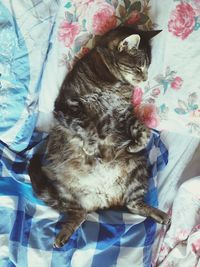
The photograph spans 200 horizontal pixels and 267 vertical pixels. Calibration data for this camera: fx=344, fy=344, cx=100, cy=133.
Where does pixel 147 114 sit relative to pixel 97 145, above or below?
above

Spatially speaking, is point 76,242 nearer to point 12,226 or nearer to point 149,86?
point 12,226

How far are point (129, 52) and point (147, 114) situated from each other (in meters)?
0.29

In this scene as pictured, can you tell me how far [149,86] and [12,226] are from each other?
33.9 inches

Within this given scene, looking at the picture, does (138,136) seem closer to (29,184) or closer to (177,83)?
(177,83)

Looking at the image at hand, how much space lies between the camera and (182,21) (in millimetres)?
1396

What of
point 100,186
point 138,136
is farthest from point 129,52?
point 100,186

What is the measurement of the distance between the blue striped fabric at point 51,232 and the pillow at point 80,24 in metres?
0.35

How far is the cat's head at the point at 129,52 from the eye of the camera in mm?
1416

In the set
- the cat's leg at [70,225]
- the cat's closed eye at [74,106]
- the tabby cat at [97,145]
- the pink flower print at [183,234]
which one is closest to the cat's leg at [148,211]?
the tabby cat at [97,145]

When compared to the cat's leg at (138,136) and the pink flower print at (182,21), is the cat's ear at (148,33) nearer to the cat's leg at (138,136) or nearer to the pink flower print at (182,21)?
the pink flower print at (182,21)

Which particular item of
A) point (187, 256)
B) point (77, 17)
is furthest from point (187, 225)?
point (77, 17)

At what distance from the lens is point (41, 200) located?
1524 mm

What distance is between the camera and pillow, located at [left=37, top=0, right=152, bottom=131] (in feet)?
4.69

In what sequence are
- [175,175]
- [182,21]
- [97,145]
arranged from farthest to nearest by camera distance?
[175,175]
[97,145]
[182,21]
